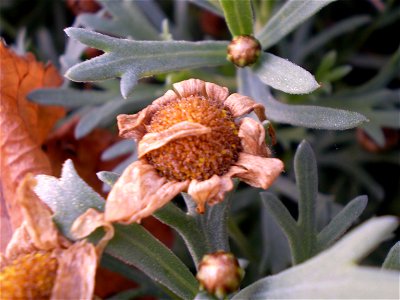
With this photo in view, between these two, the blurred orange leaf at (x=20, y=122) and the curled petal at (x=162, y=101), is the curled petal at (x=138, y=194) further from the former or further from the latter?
the blurred orange leaf at (x=20, y=122)

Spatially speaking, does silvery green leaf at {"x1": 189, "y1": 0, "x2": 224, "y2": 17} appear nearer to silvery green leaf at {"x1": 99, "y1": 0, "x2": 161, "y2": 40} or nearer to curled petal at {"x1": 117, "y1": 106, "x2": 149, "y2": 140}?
silvery green leaf at {"x1": 99, "y1": 0, "x2": 161, "y2": 40}

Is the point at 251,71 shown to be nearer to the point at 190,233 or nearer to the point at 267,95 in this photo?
the point at 267,95

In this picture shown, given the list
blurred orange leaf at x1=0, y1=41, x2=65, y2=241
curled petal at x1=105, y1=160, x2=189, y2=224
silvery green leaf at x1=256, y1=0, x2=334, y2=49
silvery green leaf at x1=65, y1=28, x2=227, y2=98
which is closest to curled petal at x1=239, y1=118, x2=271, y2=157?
curled petal at x1=105, y1=160, x2=189, y2=224

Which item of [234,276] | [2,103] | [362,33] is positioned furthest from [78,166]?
[362,33]

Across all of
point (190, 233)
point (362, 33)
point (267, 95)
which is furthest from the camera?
point (362, 33)

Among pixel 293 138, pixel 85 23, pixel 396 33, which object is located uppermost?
pixel 85 23

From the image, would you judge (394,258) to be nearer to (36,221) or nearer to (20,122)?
(36,221)

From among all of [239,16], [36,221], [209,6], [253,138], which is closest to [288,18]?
[239,16]
